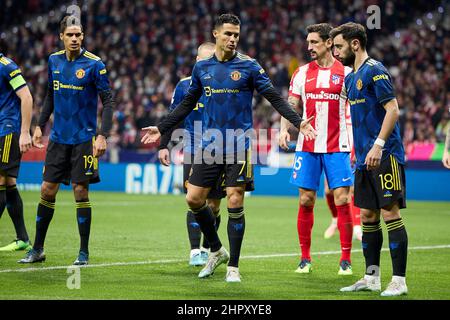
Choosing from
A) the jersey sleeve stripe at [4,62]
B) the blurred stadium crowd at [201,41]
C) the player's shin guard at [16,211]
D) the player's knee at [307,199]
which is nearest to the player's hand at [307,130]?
the player's knee at [307,199]

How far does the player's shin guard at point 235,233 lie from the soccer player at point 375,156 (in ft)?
3.79

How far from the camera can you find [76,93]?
9.18m

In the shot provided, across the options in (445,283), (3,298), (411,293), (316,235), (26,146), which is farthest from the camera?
(316,235)

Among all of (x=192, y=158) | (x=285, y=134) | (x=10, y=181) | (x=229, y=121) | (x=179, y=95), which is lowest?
(x=10, y=181)

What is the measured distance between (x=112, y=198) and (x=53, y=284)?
13441 mm

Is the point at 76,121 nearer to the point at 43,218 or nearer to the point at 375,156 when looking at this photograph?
the point at 43,218

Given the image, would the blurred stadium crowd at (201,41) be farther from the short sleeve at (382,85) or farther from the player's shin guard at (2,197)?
the short sleeve at (382,85)

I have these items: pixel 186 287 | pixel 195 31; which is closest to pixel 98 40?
pixel 195 31

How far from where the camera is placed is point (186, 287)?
25.4 feet

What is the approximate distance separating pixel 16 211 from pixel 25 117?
5.54ft

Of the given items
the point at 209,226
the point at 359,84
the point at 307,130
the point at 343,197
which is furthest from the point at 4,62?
the point at 359,84

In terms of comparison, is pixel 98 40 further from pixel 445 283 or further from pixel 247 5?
pixel 445 283

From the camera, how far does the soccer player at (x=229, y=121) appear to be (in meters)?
8.27

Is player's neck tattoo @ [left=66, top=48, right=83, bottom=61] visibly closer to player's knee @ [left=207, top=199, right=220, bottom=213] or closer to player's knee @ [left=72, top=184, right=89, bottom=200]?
player's knee @ [left=72, top=184, right=89, bottom=200]
